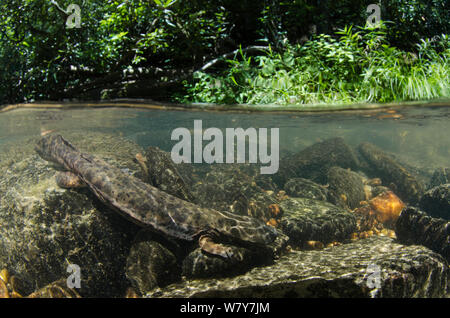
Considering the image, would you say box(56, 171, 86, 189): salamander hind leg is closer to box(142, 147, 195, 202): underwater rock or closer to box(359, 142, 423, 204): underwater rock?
box(142, 147, 195, 202): underwater rock

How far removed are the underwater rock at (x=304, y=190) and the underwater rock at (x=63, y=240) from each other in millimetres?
6446

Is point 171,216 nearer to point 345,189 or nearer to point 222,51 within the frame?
point 222,51

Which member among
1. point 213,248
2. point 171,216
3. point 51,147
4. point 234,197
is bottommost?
point 213,248

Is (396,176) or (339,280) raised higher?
(396,176)

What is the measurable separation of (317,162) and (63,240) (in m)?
11.6

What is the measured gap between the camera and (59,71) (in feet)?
25.8

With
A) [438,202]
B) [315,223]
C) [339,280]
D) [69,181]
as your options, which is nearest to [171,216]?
[69,181]

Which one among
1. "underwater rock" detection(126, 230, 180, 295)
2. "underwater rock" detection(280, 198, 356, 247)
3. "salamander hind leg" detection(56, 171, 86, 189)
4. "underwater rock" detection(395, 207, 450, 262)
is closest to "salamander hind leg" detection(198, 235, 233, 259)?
"underwater rock" detection(126, 230, 180, 295)

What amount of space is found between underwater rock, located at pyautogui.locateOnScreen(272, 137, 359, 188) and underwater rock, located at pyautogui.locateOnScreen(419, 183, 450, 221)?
3826 mm

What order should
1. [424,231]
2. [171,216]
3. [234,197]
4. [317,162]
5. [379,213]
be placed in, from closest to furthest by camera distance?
[171,216], [424,231], [234,197], [379,213], [317,162]

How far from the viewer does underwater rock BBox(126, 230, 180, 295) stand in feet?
17.1

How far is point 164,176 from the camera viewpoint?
7387mm
